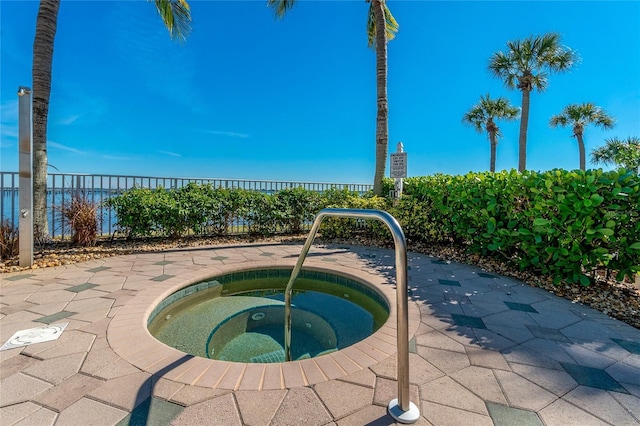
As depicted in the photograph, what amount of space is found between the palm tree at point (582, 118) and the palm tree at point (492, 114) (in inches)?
170

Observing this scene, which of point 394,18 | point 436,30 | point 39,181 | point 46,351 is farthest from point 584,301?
point 394,18

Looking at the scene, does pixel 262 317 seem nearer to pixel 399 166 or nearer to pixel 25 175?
pixel 25 175

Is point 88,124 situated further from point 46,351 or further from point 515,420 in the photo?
point 515,420

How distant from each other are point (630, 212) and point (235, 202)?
6063mm

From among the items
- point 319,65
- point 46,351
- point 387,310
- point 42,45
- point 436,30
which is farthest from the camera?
point 319,65

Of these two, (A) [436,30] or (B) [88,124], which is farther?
(B) [88,124]

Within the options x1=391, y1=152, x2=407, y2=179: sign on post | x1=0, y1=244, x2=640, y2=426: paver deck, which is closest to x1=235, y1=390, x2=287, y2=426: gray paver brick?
x1=0, y1=244, x2=640, y2=426: paver deck

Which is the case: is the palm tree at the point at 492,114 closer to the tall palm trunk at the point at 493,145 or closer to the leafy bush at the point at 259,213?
the tall palm trunk at the point at 493,145

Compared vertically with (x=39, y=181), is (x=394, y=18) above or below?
above

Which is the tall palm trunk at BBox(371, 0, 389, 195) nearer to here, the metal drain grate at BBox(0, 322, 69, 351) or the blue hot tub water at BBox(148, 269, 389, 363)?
the blue hot tub water at BBox(148, 269, 389, 363)

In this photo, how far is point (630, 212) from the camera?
9.09 ft

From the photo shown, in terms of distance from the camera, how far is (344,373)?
1.58 meters

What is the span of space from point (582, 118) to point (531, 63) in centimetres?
1199

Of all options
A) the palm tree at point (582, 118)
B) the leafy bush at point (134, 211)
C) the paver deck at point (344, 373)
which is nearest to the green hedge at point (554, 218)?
the paver deck at point (344, 373)
